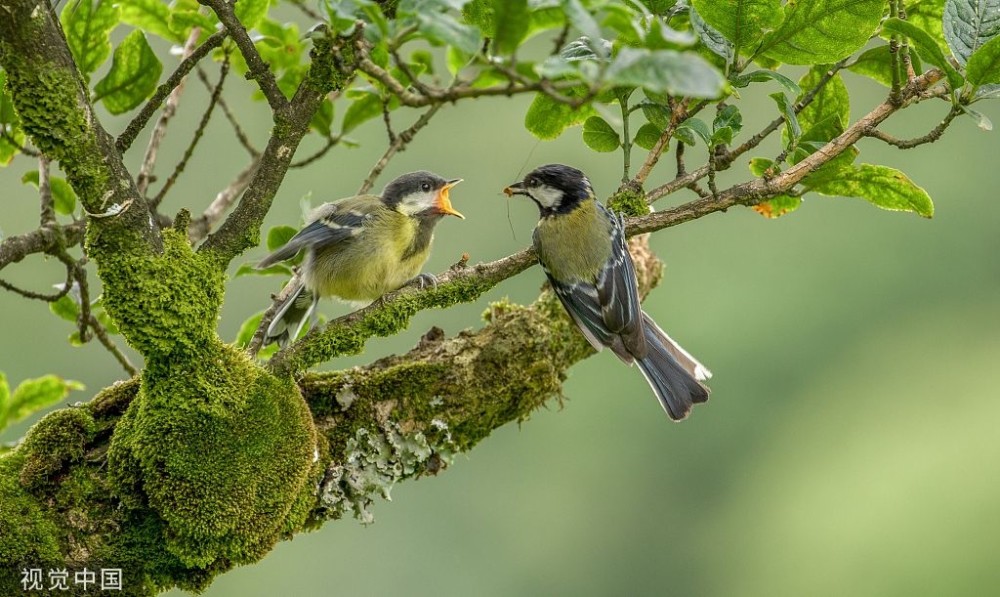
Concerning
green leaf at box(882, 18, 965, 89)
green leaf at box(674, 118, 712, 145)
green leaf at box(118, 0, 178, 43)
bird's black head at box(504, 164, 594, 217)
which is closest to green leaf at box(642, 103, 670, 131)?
green leaf at box(674, 118, 712, 145)

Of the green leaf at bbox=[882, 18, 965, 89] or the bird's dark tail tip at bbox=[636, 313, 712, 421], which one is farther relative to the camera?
the bird's dark tail tip at bbox=[636, 313, 712, 421]

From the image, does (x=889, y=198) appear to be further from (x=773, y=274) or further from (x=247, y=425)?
(x=773, y=274)

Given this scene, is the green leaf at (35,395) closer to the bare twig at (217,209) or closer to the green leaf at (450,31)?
the bare twig at (217,209)

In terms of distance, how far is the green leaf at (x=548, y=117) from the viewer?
242 cm

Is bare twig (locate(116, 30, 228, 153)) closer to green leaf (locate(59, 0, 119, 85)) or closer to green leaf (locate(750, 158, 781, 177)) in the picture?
green leaf (locate(59, 0, 119, 85))

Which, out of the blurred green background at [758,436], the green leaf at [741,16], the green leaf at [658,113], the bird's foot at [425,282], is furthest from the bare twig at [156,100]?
the blurred green background at [758,436]

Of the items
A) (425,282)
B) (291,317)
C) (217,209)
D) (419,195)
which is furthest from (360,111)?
(425,282)

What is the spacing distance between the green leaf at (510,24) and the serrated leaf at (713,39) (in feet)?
2.77

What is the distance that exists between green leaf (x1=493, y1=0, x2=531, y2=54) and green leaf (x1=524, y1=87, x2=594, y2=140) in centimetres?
103

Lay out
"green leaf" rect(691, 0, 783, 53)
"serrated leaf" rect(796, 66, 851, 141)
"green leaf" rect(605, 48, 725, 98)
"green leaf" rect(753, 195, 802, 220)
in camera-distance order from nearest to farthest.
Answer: "green leaf" rect(605, 48, 725, 98) → "green leaf" rect(691, 0, 783, 53) → "serrated leaf" rect(796, 66, 851, 141) → "green leaf" rect(753, 195, 802, 220)

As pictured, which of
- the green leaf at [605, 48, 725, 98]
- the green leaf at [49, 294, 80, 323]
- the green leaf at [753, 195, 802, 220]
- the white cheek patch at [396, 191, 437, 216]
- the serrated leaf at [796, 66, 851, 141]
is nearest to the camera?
the green leaf at [605, 48, 725, 98]

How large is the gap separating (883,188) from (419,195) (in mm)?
1399

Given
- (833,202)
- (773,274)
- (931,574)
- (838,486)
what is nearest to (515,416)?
(931,574)

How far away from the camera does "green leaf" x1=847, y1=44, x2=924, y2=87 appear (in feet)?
7.79
